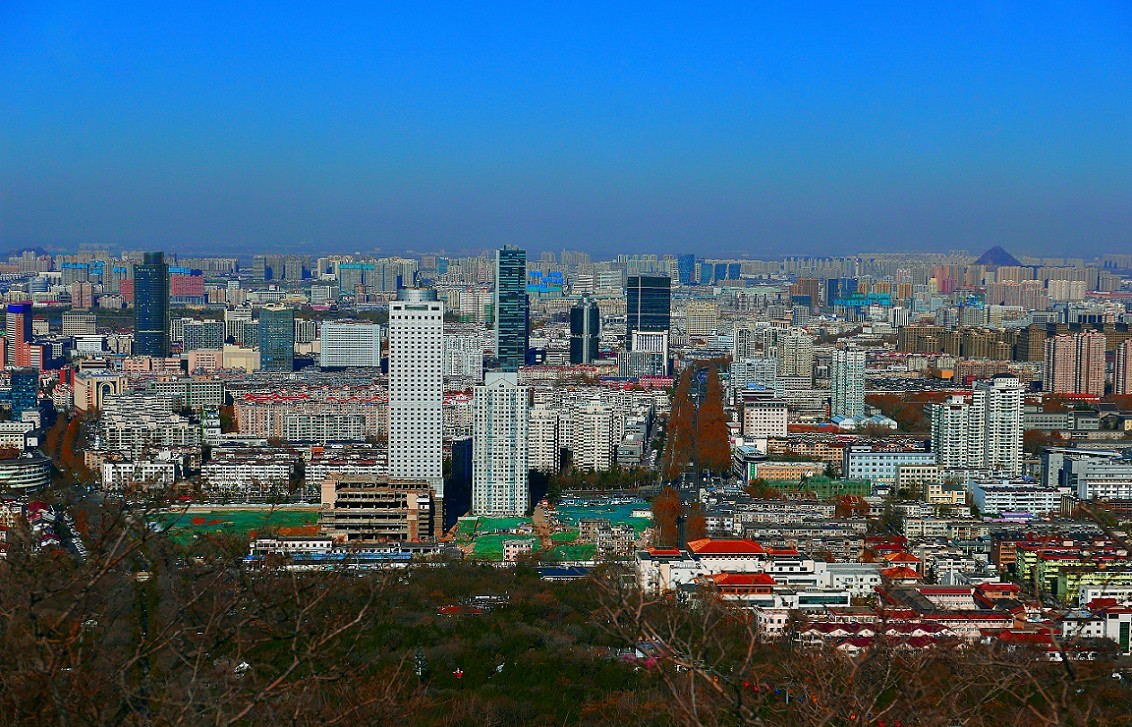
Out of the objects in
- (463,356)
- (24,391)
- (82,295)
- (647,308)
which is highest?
(82,295)

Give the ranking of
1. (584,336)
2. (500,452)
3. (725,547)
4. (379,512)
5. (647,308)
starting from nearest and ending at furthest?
(725,547) → (379,512) → (500,452) → (584,336) → (647,308)

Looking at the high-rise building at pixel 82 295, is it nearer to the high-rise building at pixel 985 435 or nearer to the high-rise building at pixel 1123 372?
the high-rise building at pixel 1123 372

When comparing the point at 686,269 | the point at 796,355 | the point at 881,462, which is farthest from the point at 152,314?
the point at 686,269

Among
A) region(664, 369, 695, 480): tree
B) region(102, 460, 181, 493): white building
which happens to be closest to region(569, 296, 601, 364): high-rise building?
region(664, 369, 695, 480): tree

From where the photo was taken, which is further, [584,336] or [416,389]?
[584,336]

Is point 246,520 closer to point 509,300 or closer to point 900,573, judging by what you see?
point 900,573

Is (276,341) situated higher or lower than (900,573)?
higher

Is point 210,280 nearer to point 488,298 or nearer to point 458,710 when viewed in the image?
point 488,298

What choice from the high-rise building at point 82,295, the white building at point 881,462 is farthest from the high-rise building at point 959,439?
the high-rise building at point 82,295
